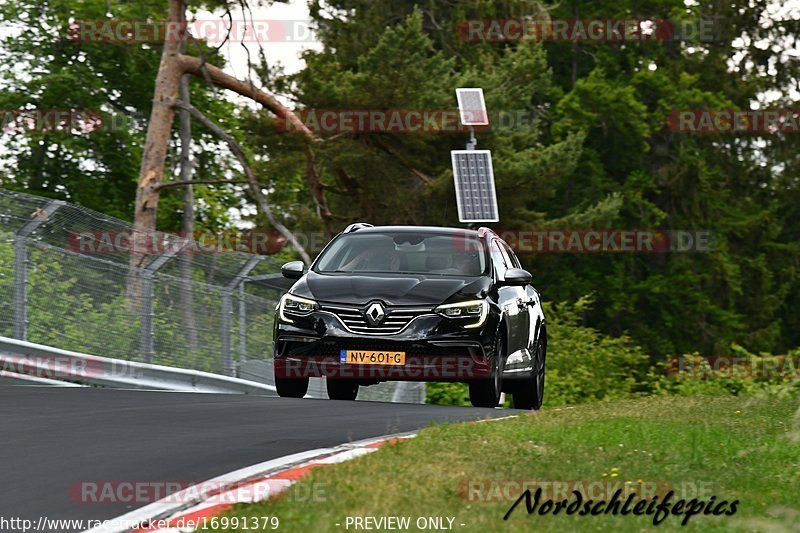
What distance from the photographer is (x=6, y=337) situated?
60.0ft

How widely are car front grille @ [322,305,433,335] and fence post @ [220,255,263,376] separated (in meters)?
6.57

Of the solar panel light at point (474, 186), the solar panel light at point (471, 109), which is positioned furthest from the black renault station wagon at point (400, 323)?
the solar panel light at point (471, 109)

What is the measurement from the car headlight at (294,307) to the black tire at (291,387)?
101 centimetres

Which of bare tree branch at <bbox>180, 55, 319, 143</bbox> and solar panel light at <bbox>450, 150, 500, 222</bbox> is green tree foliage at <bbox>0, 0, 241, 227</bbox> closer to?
bare tree branch at <bbox>180, 55, 319, 143</bbox>

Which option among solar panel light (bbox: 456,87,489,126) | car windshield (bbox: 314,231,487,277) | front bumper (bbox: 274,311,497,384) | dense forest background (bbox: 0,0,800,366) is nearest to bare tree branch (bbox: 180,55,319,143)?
solar panel light (bbox: 456,87,489,126)

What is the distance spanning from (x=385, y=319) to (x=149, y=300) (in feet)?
18.4

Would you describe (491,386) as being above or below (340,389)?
above

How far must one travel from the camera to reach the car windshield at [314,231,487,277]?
1586 centimetres

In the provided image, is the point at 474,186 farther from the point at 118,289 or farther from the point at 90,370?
the point at 90,370

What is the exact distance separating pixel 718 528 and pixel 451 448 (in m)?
3.02

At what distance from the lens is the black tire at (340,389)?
17547 mm

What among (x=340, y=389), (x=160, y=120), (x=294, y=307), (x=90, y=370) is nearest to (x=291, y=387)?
(x=294, y=307)

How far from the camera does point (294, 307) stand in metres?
15.0

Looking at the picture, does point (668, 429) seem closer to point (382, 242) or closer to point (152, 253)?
point (382, 242)
